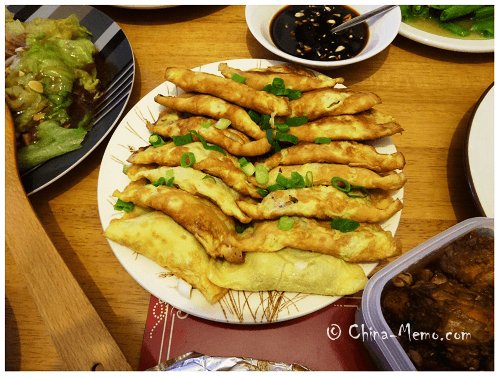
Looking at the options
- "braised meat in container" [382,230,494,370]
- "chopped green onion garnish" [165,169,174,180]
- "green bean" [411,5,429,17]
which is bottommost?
"braised meat in container" [382,230,494,370]

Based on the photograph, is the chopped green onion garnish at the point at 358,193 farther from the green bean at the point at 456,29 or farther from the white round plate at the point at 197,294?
the green bean at the point at 456,29

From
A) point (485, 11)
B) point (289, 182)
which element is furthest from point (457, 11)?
point (289, 182)

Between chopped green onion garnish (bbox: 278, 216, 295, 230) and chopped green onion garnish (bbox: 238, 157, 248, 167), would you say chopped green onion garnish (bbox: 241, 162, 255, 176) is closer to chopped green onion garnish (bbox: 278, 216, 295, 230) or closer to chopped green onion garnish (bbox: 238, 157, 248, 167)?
chopped green onion garnish (bbox: 238, 157, 248, 167)

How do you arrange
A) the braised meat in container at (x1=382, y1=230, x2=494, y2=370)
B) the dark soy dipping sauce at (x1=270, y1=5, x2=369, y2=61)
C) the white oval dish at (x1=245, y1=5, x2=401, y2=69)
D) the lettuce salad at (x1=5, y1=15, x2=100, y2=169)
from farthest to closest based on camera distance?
the dark soy dipping sauce at (x1=270, y1=5, x2=369, y2=61) < the white oval dish at (x1=245, y1=5, x2=401, y2=69) < the lettuce salad at (x1=5, y1=15, x2=100, y2=169) < the braised meat in container at (x1=382, y1=230, x2=494, y2=370)

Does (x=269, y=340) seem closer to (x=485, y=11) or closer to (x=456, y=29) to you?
(x=456, y=29)

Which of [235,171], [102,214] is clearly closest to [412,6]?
[235,171]

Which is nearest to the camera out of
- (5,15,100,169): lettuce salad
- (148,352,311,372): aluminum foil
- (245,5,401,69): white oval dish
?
(148,352,311,372): aluminum foil

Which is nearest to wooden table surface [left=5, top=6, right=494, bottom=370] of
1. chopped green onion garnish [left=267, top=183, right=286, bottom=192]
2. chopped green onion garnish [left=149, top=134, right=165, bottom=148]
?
chopped green onion garnish [left=149, top=134, right=165, bottom=148]

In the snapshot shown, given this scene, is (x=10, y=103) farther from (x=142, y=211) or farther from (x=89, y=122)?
(x=142, y=211)
